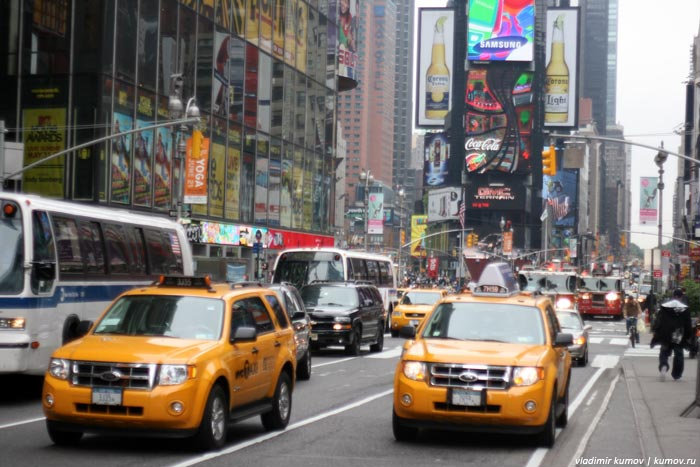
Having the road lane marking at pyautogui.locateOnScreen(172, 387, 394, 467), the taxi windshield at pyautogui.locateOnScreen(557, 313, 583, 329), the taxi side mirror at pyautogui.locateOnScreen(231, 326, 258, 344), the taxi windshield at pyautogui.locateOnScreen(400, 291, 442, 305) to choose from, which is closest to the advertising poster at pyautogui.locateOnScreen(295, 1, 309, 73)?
the taxi windshield at pyautogui.locateOnScreen(400, 291, 442, 305)

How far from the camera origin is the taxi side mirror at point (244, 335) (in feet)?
Answer: 38.9

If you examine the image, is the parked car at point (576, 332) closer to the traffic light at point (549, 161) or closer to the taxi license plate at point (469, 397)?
the traffic light at point (549, 161)

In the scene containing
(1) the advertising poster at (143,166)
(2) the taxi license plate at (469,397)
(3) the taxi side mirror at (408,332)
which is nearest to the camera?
(2) the taxi license plate at (469,397)

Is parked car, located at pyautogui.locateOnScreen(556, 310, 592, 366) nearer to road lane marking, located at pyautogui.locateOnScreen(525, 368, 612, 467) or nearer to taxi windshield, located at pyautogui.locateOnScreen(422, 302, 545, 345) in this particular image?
road lane marking, located at pyautogui.locateOnScreen(525, 368, 612, 467)

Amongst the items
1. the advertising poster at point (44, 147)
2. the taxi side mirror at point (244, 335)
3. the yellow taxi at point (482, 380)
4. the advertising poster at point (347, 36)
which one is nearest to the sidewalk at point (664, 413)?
the yellow taxi at point (482, 380)

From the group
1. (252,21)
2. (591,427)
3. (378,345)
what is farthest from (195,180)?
(591,427)

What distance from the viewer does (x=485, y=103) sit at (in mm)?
173000

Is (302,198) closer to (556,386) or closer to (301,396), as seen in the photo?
(301,396)

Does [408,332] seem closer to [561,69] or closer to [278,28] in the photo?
[278,28]

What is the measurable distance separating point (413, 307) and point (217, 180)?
17.3 meters

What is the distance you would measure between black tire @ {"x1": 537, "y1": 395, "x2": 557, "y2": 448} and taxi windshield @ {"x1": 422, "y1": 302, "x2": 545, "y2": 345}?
870 millimetres

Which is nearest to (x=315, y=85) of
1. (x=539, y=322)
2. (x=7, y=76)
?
(x=7, y=76)

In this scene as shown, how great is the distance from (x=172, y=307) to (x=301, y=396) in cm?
647

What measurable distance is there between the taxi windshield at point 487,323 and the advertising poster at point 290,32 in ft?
166
